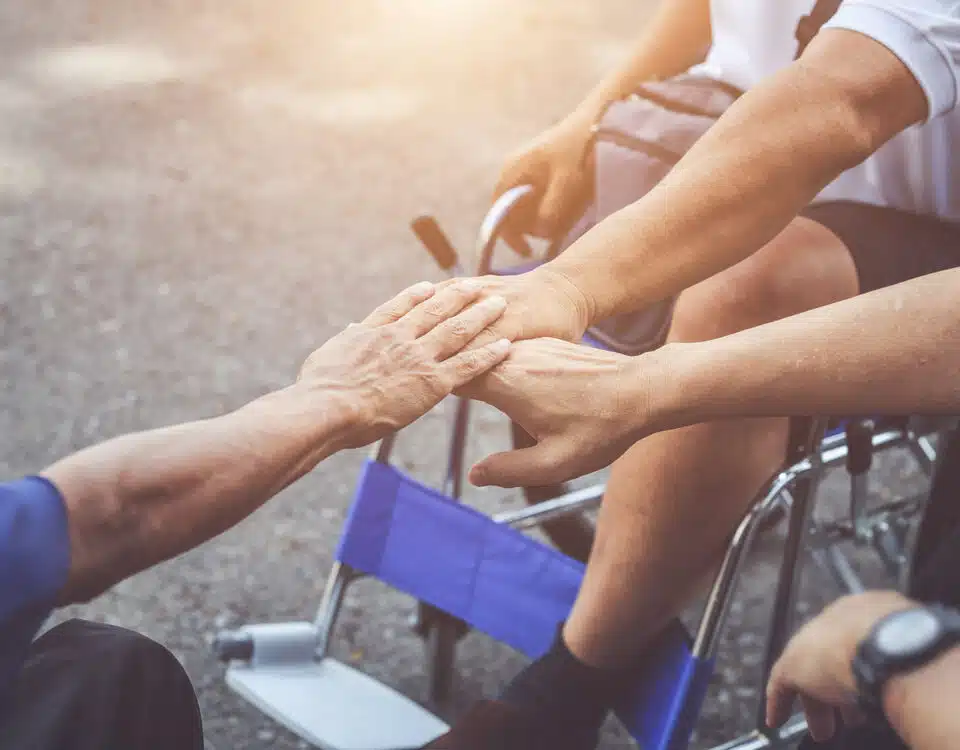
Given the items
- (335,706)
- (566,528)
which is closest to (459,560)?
(335,706)

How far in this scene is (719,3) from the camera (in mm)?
1884

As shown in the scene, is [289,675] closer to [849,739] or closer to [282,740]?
[282,740]

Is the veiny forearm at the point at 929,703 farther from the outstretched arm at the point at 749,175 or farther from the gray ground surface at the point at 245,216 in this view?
the gray ground surface at the point at 245,216

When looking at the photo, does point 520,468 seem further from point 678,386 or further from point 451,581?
point 451,581

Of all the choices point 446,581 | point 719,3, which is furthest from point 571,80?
point 446,581

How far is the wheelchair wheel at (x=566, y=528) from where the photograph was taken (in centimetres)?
213

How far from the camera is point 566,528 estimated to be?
2.15 m

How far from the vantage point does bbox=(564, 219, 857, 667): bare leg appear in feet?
4.96

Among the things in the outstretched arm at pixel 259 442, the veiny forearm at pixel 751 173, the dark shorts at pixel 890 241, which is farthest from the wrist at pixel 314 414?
the dark shorts at pixel 890 241

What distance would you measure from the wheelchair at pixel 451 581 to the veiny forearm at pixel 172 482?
56cm

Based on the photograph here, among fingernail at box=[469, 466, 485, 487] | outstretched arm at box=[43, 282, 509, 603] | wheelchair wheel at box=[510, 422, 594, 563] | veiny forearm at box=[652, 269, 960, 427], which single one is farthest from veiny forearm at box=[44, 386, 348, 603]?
wheelchair wheel at box=[510, 422, 594, 563]

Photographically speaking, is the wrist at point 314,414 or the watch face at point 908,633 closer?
the watch face at point 908,633

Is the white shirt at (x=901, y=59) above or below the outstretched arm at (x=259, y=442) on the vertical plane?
above

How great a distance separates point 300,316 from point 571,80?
72.2 inches
